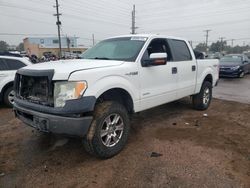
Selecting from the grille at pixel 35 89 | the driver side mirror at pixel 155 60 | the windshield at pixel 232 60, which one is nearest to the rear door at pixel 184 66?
the driver side mirror at pixel 155 60

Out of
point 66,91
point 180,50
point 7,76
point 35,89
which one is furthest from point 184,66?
point 7,76

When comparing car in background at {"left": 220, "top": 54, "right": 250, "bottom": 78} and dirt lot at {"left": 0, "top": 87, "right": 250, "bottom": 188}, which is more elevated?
car in background at {"left": 220, "top": 54, "right": 250, "bottom": 78}

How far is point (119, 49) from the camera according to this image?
14.8 feet

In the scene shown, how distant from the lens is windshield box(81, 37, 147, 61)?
4.25 metres

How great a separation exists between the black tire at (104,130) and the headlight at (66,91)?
1.46 ft

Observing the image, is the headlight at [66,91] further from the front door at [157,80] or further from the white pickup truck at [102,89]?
the front door at [157,80]

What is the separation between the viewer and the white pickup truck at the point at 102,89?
3139 millimetres

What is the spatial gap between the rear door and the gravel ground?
78cm

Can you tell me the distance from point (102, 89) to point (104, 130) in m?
0.64

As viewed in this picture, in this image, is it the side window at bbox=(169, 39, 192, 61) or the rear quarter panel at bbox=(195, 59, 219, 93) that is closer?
the side window at bbox=(169, 39, 192, 61)

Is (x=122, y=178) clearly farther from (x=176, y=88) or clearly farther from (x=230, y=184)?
(x=176, y=88)

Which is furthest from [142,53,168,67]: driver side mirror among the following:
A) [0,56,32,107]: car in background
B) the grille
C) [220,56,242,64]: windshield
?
[220,56,242,64]: windshield

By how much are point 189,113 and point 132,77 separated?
Result: 9.46 ft

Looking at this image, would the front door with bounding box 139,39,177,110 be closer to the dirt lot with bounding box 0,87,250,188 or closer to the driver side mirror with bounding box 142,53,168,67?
the driver side mirror with bounding box 142,53,168,67
